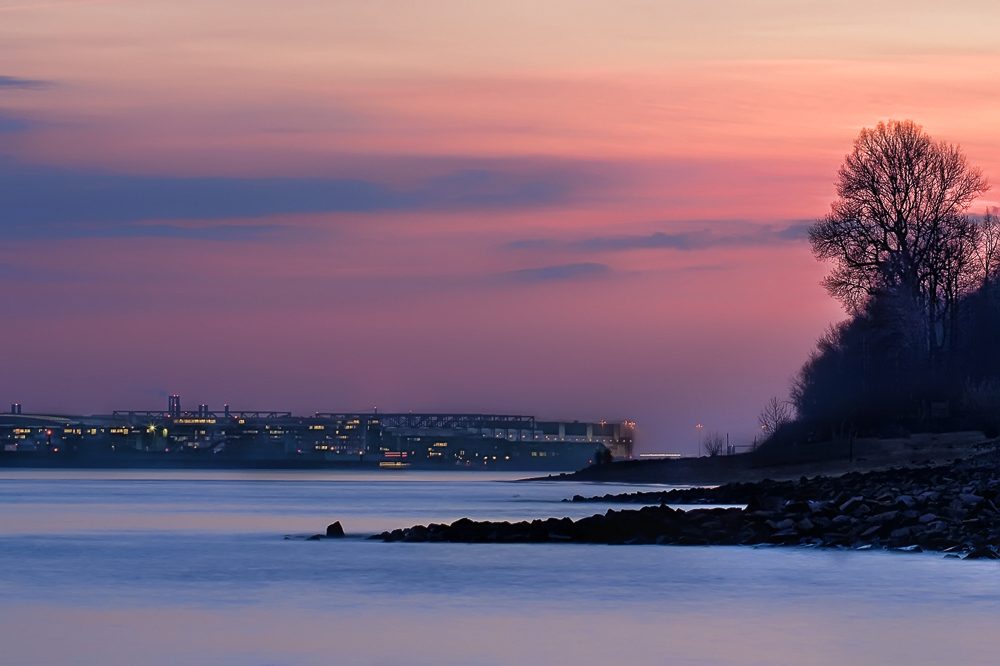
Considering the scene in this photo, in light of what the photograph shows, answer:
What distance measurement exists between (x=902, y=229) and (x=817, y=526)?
36.4 meters

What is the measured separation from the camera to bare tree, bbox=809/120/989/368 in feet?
228

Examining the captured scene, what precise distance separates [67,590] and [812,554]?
15.1 m

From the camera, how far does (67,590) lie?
94.0ft

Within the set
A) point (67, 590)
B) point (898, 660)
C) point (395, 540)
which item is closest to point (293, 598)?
point (67, 590)

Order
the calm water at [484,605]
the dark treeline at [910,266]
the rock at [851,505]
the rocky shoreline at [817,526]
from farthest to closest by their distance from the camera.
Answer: the dark treeline at [910,266] < the rock at [851,505] < the rocky shoreline at [817,526] < the calm water at [484,605]

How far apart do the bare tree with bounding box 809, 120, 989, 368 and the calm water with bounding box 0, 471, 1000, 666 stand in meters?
36.0

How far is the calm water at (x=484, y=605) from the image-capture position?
19969 millimetres

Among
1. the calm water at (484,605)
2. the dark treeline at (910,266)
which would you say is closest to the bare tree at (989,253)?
the dark treeline at (910,266)

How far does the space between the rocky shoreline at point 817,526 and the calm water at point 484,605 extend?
1182 mm

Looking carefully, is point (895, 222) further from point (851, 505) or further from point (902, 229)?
point (851, 505)

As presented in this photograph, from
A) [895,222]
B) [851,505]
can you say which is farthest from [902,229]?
[851,505]

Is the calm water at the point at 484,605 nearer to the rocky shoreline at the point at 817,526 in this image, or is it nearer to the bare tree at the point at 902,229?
the rocky shoreline at the point at 817,526

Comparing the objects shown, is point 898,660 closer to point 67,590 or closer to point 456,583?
point 456,583

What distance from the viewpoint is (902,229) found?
69.5 metres
